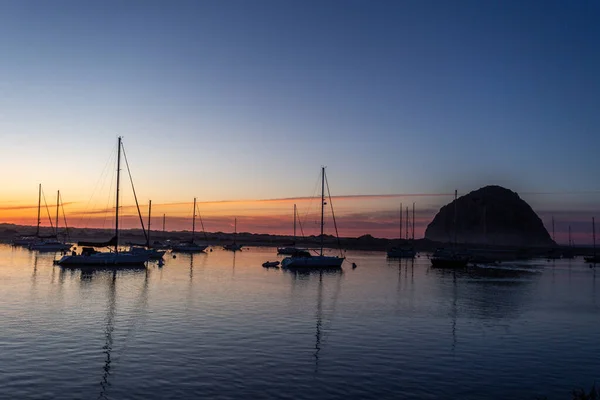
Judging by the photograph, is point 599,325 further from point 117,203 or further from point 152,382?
point 117,203

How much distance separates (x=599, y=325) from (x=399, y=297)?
17688mm

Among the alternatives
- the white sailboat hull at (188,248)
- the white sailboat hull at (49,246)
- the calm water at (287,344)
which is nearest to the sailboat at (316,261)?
the calm water at (287,344)

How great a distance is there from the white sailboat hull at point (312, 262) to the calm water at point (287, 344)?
113 feet

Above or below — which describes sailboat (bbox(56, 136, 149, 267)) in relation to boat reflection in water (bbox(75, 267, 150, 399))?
above

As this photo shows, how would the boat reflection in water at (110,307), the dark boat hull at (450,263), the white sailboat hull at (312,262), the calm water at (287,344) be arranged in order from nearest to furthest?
the calm water at (287,344) → the boat reflection in water at (110,307) → the white sailboat hull at (312,262) → the dark boat hull at (450,263)

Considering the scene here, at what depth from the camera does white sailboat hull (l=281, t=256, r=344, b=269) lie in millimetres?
85625

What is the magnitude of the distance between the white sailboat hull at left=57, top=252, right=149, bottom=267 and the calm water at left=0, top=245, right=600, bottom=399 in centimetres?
2401

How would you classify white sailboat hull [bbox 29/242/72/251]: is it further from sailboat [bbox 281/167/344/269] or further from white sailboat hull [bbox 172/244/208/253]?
sailboat [bbox 281/167/344/269]

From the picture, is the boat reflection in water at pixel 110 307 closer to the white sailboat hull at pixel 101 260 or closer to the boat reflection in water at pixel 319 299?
the white sailboat hull at pixel 101 260

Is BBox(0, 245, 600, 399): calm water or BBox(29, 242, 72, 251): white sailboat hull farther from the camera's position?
BBox(29, 242, 72, 251): white sailboat hull

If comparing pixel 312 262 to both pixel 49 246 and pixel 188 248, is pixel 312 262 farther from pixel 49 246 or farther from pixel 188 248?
pixel 49 246

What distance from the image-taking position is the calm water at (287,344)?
19.4 metres

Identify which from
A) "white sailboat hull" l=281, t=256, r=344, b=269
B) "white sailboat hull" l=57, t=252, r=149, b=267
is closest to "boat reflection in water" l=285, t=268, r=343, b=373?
"white sailboat hull" l=281, t=256, r=344, b=269

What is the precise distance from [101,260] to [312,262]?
108 ft
